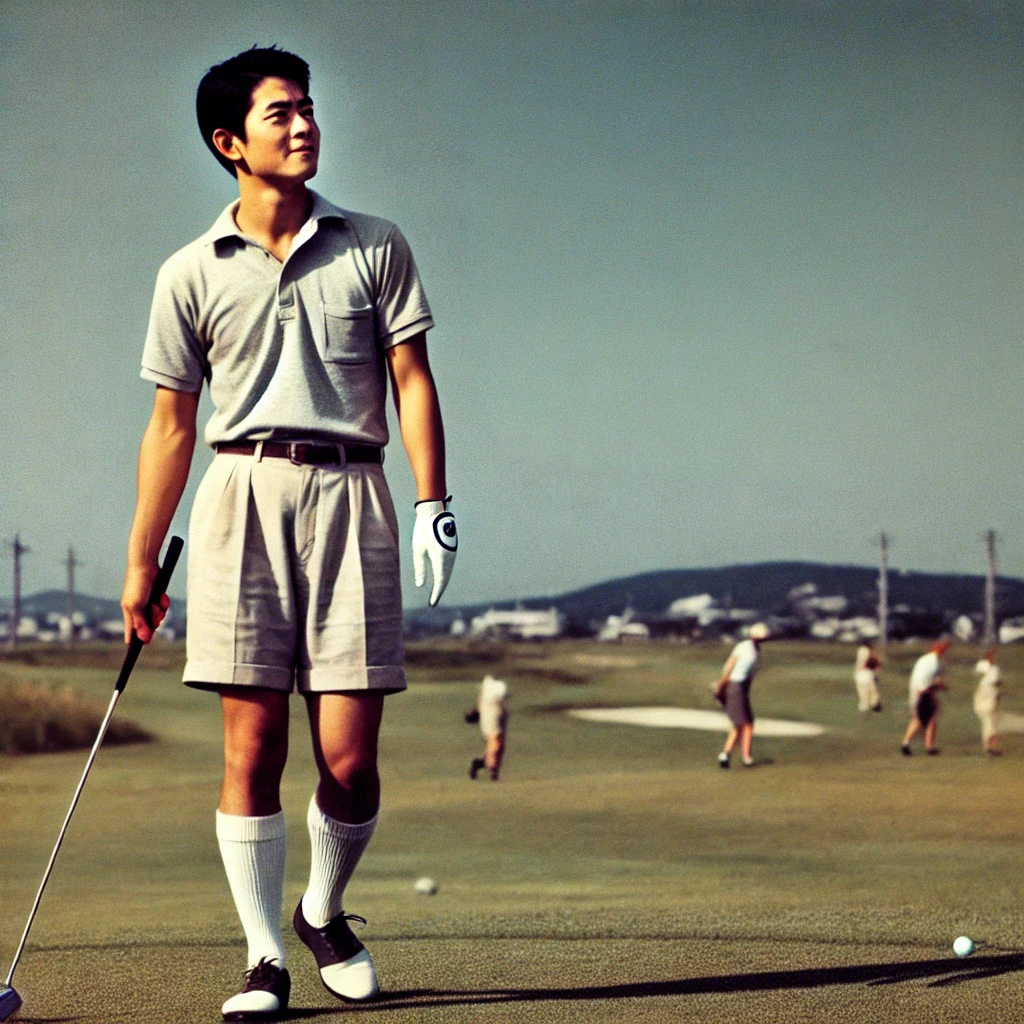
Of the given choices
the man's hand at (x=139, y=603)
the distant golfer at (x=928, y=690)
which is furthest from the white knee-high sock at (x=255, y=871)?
the distant golfer at (x=928, y=690)

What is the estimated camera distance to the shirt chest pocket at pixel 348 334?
359 centimetres

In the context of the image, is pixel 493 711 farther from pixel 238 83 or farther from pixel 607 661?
pixel 607 661

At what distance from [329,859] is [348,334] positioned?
A: 3.37 feet

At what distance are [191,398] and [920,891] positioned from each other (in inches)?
167

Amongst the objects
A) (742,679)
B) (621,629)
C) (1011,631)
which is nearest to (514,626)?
(621,629)

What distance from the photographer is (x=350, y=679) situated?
11.5ft

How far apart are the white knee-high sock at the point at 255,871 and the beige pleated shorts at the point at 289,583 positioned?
0.28 metres

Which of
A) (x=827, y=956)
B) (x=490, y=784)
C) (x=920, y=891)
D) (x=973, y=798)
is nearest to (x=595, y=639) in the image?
(x=490, y=784)

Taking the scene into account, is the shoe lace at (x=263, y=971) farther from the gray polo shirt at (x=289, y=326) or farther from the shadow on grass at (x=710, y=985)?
the gray polo shirt at (x=289, y=326)

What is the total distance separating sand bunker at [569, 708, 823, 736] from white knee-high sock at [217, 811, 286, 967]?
73.6 ft

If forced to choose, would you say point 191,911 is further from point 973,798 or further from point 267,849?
point 973,798

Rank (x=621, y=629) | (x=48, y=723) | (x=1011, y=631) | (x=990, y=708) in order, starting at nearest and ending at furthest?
1. (x=990, y=708)
2. (x=48, y=723)
3. (x=1011, y=631)
4. (x=621, y=629)

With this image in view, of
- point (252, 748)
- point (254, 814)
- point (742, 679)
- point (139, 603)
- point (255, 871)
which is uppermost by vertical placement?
point (139, 603)

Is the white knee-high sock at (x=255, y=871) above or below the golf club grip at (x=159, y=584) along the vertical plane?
below
